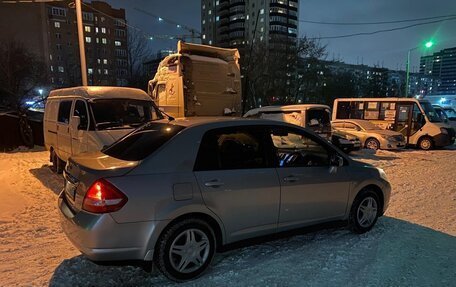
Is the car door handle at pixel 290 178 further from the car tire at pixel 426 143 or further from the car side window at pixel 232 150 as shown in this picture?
the car tire at pixel 426 143

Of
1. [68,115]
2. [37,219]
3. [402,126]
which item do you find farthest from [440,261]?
[402,126]

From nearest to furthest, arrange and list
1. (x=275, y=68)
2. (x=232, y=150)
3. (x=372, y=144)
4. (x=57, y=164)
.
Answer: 1. (x=232, y=150)
2. (x=57, y=164)
3. (x=372, y=144)
4. (x=275, y=68)

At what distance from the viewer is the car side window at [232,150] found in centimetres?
377

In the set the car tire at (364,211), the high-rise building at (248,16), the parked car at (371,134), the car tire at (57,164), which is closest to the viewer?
the car tire at (364,211)

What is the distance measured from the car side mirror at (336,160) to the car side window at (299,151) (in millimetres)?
65

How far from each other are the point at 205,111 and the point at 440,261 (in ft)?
27.4

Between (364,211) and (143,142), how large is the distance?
3.14 metres

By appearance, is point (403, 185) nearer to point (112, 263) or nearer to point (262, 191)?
point (262, 191)

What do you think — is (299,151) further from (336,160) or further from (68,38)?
(68,38)

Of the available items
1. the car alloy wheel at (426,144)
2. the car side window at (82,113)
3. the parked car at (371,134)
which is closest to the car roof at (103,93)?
the car side window at (82,113)

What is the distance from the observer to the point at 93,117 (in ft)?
24.2

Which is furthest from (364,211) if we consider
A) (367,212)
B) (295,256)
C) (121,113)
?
(121,113)

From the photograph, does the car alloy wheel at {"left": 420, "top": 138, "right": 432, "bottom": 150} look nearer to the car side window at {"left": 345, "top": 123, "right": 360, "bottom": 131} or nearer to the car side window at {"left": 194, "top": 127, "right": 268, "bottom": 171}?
the car side window at {"left": 345, "top": 123, "right": 360, "bottom": 131}

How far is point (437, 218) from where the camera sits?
18.9ft
